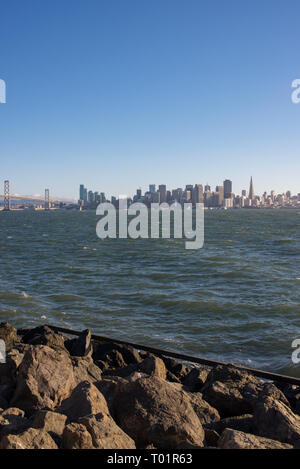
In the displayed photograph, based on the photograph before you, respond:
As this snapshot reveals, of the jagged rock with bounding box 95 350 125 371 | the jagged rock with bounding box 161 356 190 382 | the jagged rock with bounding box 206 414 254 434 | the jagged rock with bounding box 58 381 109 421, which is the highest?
the jagged rock with bounding box 58 381 109 421

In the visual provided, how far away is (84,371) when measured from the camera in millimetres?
6613

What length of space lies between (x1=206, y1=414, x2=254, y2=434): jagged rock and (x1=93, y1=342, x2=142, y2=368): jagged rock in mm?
3339

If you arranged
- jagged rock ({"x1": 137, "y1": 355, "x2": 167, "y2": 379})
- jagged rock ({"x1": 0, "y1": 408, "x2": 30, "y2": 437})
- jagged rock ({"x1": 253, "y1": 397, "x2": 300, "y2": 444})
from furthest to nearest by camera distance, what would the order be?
jagged rock ({"x1": 137, "y1": 355, "x2": 167, "y2": 379}) < jagged rock ({"x1": 253, "y1": 397, "x2": 300, "y2": 444}) < jagged rock ({"x1": 0, "y1": 408, "x2": 30, "y2": 437})

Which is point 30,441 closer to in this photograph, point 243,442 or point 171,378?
point 243,442

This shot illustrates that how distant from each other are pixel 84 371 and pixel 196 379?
6.13 ft

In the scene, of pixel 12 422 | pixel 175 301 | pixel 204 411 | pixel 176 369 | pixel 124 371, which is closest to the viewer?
pixel 12 422

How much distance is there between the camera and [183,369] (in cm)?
819

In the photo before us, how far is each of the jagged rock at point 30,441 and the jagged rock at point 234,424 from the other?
2013mm

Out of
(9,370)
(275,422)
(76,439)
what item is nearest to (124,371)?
(9,370)

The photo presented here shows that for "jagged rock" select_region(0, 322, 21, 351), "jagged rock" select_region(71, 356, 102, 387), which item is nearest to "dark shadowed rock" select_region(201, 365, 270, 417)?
"jagged rock" select_region(71, 356, 102, 387)

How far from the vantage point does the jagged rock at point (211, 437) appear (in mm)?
4699

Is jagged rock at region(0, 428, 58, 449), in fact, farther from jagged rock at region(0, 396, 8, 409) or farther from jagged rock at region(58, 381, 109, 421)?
jagged rock at region(0, 396, 8, 409)

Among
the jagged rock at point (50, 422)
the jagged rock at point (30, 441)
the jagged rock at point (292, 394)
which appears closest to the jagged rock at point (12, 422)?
the jagged rock at point (50, 422)

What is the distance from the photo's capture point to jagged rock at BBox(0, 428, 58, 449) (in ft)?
12.2
